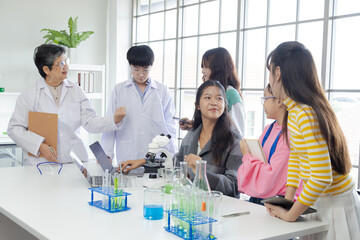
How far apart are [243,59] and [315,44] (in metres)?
0.88

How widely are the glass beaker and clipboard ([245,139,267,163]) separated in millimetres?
524

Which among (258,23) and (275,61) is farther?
(258,23)

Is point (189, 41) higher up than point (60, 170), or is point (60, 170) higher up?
point (189, 41)

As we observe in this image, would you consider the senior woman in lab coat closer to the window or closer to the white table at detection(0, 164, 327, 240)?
the white table at detection(0, 164, 327, 240)

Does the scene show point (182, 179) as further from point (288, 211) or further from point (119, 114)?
point (119, 114)

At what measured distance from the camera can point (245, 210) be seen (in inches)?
75.6

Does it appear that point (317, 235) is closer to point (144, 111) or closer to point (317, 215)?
point (317, 215)

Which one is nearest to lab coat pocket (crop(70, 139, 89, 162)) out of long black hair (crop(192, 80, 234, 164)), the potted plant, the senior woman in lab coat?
the senior woman in lab coat

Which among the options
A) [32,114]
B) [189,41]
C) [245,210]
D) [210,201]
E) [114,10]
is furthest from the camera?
[114,10]

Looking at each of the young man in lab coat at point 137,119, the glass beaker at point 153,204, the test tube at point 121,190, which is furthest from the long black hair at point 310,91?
the young man in lab coat at point 137,119

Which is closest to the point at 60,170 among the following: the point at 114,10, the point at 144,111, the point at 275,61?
the point at 144,111

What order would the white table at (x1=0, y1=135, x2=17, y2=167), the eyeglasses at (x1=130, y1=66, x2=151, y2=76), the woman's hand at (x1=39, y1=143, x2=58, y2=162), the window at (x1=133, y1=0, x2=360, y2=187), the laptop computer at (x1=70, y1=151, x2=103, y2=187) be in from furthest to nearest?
the white table at (x1=0, y1=135, x2=17, y2=167)
the window at (x1=133, y1=0, x2=360, y2=187)
the eyeglasses at (x1=130, y1=66, x2=151, y2=76)
the woman's hand at (x1=39, y1=143, x2=58, y2=162)
the laptop computer at (x1=70, y1=151, x2=103, y2=187)

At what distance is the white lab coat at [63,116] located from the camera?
299 cm

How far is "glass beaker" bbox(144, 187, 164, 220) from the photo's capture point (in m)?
1.73
